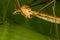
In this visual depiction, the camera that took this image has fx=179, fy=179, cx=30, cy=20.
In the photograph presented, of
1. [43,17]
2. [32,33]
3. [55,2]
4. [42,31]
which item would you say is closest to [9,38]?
[32,33]

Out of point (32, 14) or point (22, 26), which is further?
point (32, 14)

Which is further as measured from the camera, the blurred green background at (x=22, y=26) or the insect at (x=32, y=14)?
the insect at (x=32, y=14)

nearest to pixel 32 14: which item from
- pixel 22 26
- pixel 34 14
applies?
pixel 34 14

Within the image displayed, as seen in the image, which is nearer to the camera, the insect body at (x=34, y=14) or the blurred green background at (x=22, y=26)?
the blurred green background at (x=22, y=26)

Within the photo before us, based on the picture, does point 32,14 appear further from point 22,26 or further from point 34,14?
point 22,26

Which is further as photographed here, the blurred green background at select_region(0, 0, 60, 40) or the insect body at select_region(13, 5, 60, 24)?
the insect body at select_region(13, 5, 60, 24)

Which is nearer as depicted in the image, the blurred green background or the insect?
the blurred green background

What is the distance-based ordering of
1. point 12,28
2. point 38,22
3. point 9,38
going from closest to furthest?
point 9,38
point 12,28
point 38,22

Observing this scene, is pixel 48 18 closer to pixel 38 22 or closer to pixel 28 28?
pixel 38 22
